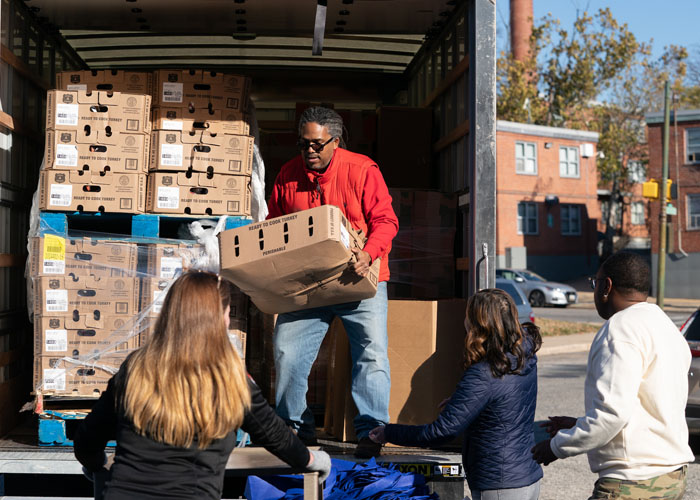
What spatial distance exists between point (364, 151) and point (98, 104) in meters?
2.52

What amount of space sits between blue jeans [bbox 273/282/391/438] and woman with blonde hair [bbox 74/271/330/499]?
171 cm

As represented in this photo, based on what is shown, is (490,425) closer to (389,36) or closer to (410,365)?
(410,365)

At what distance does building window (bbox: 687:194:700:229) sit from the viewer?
35281 millimetres

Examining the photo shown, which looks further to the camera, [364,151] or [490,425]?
[364,151]

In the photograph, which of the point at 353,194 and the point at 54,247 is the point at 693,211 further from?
the point at 54,247


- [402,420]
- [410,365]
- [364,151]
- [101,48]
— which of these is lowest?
[402,420]

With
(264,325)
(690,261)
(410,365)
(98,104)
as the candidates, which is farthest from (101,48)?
(690,261)

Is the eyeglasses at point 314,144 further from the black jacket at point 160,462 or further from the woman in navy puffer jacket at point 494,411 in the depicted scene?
the black jacket at point 160,462

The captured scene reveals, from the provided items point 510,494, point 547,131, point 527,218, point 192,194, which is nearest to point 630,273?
point 510,494

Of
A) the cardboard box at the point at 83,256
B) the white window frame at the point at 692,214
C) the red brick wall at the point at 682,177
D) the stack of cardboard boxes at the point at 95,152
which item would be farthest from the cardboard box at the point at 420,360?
the white window frame at the point at 692,214

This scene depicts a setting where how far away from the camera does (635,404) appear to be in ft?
9.80

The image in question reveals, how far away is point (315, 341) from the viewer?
452 centimetres

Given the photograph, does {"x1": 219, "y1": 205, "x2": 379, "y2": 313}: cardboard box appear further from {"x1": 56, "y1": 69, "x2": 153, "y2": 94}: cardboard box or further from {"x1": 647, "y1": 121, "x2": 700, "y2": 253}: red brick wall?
{"x1": 647, "y1": 121, "x2": 700, "y2": 253}: red brick wall

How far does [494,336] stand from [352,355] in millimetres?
1224
